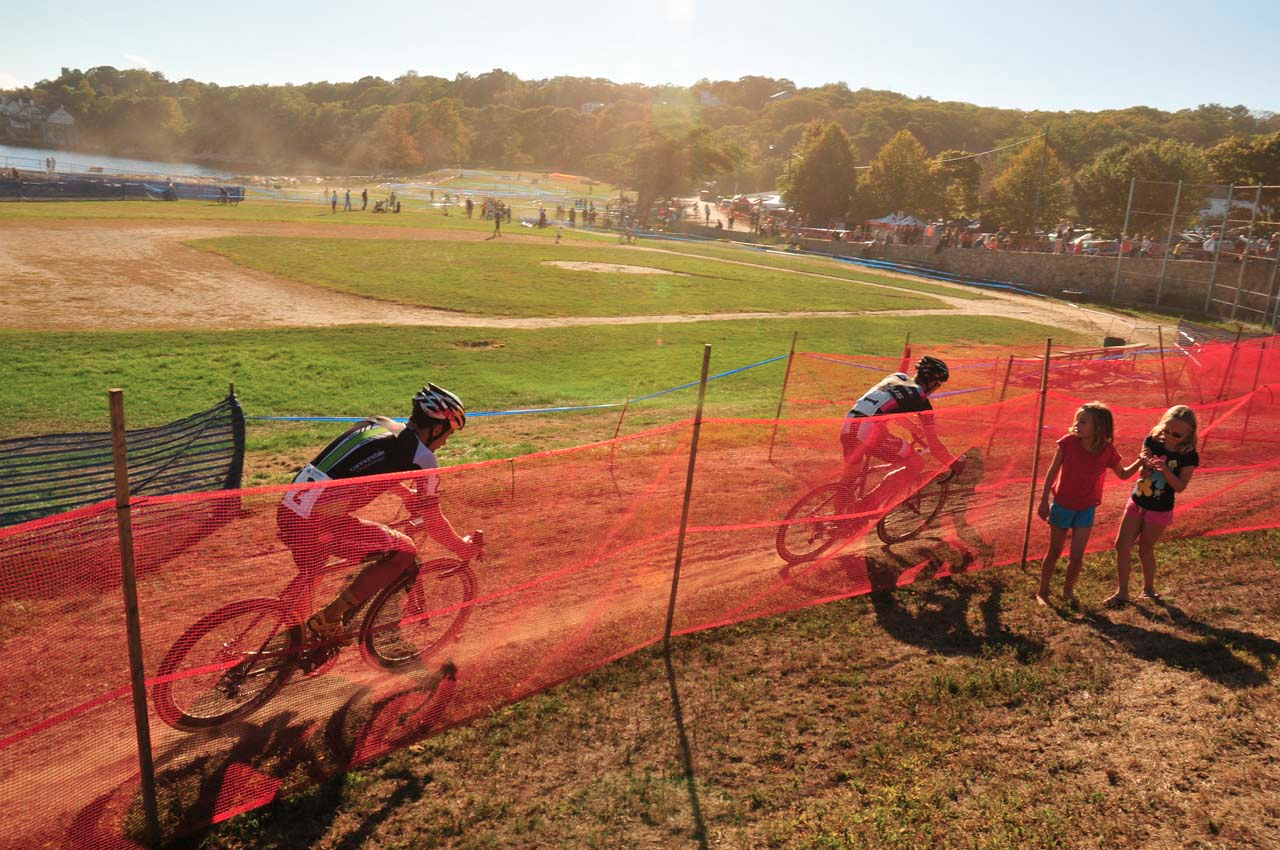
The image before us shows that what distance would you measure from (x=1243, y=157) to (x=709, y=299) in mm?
38597

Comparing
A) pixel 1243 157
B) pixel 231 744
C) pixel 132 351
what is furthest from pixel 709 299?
pixel 1243 157

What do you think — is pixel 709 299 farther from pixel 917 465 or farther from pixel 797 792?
pixel 797 792

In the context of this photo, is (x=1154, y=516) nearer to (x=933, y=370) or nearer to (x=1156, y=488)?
(x=1156, y=488)

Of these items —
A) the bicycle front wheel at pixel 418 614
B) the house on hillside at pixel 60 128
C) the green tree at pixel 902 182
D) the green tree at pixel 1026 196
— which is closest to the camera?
the bicycle front wheel at pixel 418 614

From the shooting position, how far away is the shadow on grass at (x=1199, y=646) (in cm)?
616

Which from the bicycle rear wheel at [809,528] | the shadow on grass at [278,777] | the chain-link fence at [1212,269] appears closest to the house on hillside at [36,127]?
the chain-link fence at [1212,269]

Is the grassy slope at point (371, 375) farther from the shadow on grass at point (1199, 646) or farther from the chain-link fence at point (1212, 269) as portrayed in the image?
the chain-link fence at point (1212, 269)

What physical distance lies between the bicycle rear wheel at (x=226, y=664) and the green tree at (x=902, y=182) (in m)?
73.2

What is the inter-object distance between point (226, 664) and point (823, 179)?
74.9m

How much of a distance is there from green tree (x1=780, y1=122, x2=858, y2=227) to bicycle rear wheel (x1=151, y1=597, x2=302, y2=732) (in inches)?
2905

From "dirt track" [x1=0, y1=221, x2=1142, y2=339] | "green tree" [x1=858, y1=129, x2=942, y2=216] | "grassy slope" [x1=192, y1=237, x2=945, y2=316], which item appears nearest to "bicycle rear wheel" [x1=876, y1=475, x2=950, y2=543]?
"dirt track" [x1=0, y1=221, x2=1142, y2=339]

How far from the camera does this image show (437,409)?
18.5 feet

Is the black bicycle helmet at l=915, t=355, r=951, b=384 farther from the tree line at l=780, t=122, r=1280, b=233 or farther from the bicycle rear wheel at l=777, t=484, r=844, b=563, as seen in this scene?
the tree line at l=780, t=122, r=1280, b=233

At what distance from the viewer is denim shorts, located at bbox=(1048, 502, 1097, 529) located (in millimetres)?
7266
